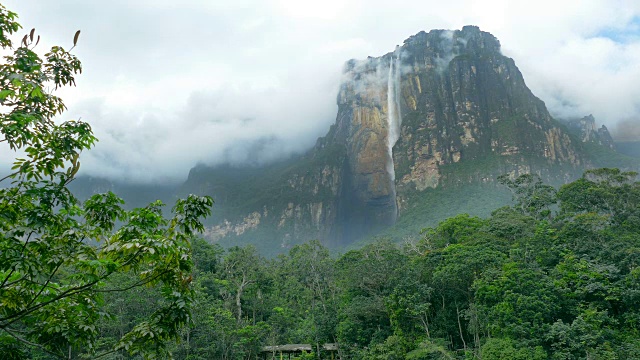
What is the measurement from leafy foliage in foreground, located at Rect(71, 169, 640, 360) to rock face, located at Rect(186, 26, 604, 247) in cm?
6102

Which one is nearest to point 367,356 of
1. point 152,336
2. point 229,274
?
point 229,274

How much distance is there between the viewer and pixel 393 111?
401 ft

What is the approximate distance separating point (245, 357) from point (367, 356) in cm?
976

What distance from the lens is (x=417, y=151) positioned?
106 m

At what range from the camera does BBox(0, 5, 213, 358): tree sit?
3246 mm

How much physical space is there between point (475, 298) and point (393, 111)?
104630mm

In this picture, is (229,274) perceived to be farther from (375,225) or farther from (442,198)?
(375,225)

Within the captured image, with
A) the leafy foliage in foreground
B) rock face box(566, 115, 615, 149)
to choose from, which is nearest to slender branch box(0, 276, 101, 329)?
the leafy foliage in foreground

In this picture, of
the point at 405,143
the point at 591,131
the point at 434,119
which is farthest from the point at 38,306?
the point at 591,131

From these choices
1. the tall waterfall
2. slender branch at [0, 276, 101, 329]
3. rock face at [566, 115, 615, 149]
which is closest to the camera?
slender branch at [0, 276, 101, 329]

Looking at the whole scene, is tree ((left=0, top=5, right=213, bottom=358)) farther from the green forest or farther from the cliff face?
the cliff face

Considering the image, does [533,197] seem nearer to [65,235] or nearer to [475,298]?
[475,298]

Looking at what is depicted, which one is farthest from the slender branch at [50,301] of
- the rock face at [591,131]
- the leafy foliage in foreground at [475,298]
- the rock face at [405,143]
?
the rock face at [591,131]

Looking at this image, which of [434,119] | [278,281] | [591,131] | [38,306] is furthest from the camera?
[591,131]
